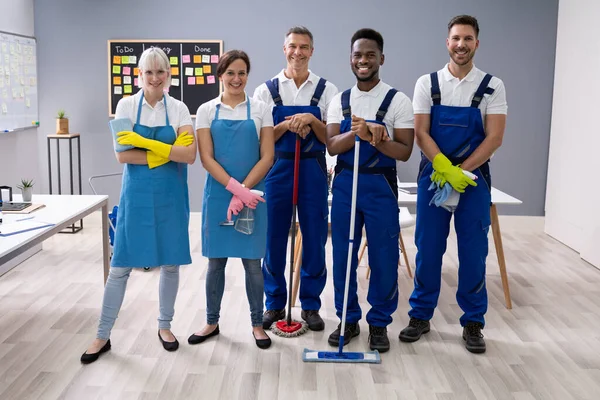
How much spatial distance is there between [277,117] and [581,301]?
232 cm

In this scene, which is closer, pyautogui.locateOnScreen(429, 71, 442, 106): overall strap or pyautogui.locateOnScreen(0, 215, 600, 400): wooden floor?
pyautogui.locateOnScreen(0, 215, 600, 400): wooden floor

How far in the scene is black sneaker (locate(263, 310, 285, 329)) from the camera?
3.80m

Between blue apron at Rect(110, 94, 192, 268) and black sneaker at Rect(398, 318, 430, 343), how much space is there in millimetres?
1295

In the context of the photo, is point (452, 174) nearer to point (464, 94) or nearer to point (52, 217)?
point (464, 94)

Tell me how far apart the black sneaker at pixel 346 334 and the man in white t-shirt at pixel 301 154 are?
34 centimetres

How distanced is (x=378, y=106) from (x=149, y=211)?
47.3 inches

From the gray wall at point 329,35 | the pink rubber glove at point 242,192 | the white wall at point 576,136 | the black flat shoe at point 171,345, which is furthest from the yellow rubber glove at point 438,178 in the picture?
the gray wall at point 329,35

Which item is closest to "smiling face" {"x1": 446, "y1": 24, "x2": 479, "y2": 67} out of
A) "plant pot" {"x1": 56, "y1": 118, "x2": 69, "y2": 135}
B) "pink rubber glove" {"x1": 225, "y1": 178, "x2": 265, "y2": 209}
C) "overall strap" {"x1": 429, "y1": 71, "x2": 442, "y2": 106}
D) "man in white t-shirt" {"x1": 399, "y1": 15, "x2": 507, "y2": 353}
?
"man in white t-shirt" {"x1": 399, "y1": 15, "x2": 507, "y2": 353}

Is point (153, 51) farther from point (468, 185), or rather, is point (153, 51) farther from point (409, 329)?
point (409, 329)

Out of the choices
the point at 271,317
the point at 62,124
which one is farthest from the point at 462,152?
the point at 62,124

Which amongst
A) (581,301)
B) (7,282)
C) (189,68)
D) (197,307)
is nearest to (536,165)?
(581,301)

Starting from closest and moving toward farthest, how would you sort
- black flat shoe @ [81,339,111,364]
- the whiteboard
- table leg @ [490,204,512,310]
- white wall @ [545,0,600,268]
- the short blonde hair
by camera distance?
the short blonde hair
black flat shoe @ [81,339,111,364]
table leg @ [490,204,512,310]
white wall @ [545,0,600,268]
the whiteboard

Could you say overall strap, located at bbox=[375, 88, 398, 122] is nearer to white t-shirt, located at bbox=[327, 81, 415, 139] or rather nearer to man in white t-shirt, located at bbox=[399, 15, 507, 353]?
white t-shirt, located at bbox=[327, 81, 415, 139]

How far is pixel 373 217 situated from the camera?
3.38 metres
